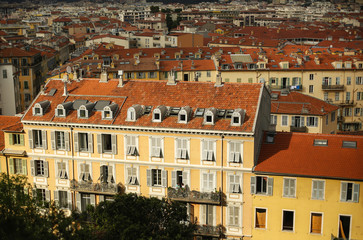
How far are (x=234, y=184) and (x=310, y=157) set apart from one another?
6.98m

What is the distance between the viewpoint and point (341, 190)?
145ft

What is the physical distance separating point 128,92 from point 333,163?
20.7 meters

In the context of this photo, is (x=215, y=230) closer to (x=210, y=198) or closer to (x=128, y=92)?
(x=210, y=198)

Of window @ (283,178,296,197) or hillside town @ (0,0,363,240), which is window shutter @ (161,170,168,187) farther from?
window @ (283,178,296,197)

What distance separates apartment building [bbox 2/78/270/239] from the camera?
154 ft

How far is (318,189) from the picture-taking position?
4484 cm

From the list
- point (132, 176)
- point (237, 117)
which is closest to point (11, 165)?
A: point (132, 176)

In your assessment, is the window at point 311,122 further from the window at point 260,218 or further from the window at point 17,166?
the window at point 17,166

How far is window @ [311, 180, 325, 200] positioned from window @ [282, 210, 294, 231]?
256 cm

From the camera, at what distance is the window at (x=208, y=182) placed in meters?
47.5

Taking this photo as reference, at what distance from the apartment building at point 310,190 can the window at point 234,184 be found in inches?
48.9

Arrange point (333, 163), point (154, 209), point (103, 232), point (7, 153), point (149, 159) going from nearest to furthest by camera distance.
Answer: point (103, 232), point (154, 209), point (333, 163), point (149, 159), point (7, 153)

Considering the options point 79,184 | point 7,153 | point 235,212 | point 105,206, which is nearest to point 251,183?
point 235,212

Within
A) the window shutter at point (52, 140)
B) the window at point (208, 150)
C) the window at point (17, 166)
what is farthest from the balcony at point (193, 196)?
the window at point (17, 166)
